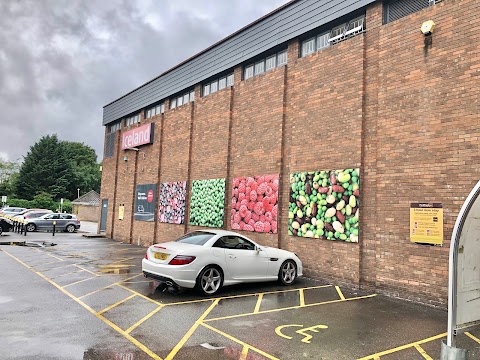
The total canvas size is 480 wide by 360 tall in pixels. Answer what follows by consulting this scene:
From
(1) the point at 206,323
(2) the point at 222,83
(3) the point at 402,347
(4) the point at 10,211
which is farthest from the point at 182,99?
(4) the point at 10,211

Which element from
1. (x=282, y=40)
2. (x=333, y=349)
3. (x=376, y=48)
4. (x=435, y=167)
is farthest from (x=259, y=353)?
(x=282, y=40)

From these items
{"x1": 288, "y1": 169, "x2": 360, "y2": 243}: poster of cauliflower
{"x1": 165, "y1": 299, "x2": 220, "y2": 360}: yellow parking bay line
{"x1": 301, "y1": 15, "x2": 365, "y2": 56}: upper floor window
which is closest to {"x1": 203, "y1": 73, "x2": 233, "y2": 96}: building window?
{"x1": 301, "y1": 15, "x2": 365, "y2": 56}: upper floor window

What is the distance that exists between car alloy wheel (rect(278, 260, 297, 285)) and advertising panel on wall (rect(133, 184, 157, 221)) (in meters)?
10.9

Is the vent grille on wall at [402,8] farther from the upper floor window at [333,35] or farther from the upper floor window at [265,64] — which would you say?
the upper floor window at [265,64]

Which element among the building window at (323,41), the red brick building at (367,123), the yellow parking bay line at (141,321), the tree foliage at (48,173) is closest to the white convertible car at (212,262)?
the yellow parking bay line at (141,321)

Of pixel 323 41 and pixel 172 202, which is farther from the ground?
pixel 323 41

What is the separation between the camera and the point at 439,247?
8086mm

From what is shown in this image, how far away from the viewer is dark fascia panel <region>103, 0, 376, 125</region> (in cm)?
1135

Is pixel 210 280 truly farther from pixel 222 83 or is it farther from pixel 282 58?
pixel 222 83

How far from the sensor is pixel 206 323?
20.4ft

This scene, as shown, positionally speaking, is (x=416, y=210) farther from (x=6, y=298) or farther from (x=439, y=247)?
(x=6, y=298)

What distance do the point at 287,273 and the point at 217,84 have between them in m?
9.65

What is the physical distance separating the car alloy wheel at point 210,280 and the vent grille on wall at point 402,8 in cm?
795

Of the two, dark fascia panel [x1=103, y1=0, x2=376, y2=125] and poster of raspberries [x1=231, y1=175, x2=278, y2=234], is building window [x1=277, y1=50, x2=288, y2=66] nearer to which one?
dark fascia panel [x1=103, y1=0, x2=376, y2=125]
